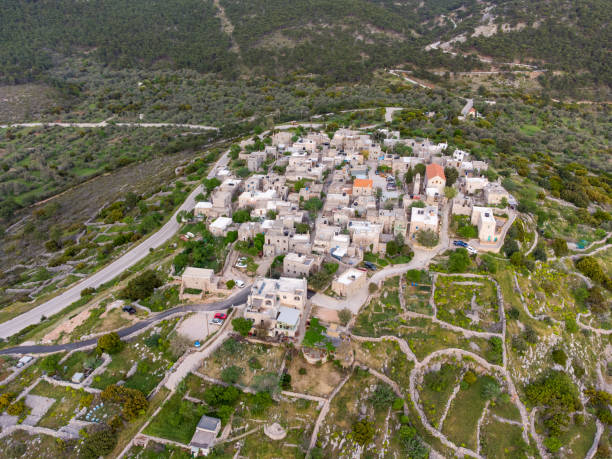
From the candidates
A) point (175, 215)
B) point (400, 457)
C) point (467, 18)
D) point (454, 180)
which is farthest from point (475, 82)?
point (400, 457)

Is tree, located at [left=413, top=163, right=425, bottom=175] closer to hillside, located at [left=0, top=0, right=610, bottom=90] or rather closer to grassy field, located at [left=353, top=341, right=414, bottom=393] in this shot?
grassy field, located at [left=353, top=341, right=414, bottom=393]

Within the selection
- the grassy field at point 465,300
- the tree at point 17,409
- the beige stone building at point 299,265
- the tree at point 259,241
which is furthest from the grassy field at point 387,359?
the tree at point 17,409

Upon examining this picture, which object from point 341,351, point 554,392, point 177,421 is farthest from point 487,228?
point 177,421

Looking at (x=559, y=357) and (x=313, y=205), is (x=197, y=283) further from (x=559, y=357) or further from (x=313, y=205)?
(x=559, y=357)

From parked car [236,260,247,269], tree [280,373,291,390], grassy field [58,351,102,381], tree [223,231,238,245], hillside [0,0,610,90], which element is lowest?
tree [280,373,291,390]

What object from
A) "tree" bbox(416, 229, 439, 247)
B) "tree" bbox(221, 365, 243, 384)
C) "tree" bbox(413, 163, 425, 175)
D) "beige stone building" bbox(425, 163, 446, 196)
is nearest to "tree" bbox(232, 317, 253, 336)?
"tree" bbox(221, 365, 243, 384)
